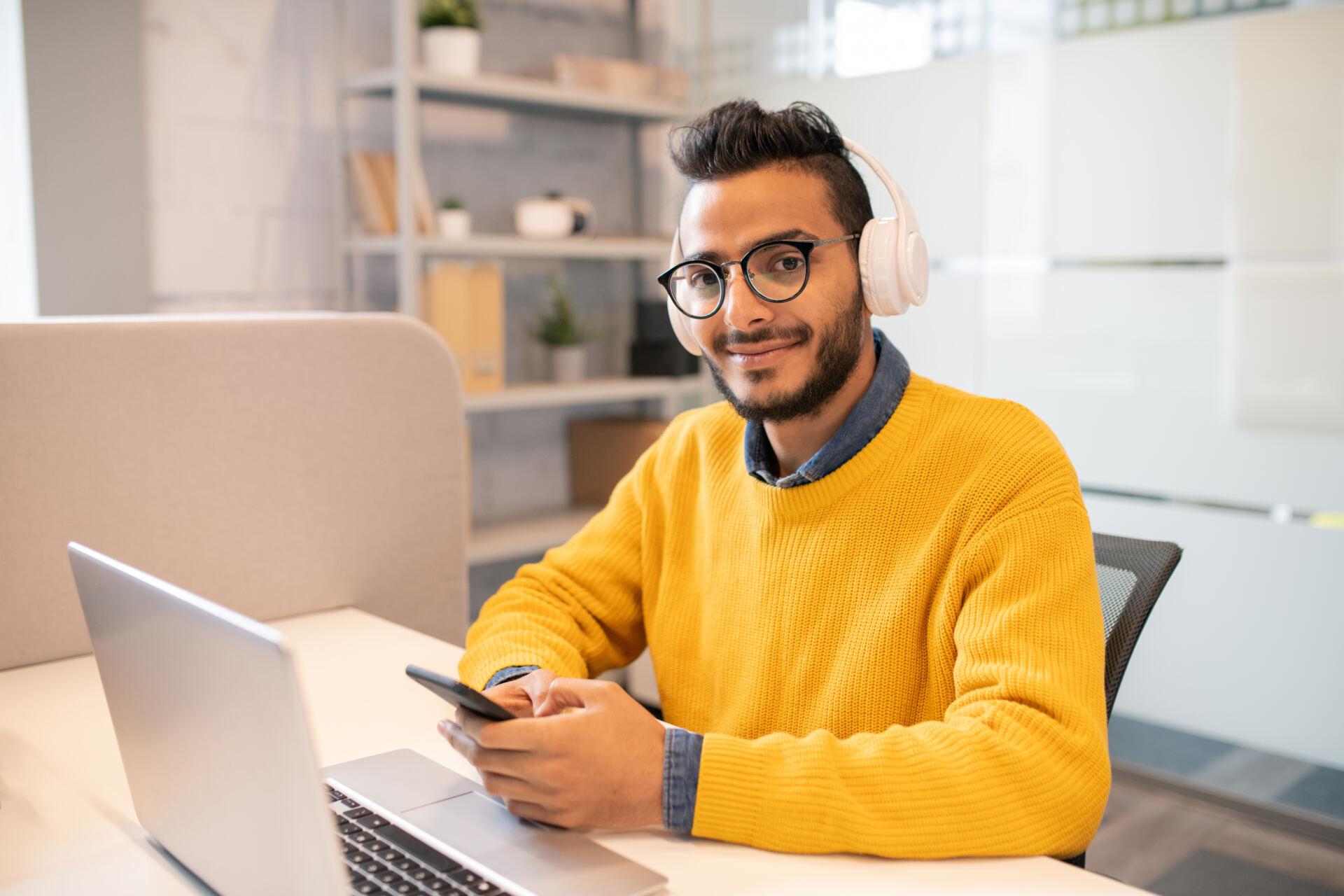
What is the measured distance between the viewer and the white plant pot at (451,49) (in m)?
2.62

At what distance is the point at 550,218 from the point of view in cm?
284

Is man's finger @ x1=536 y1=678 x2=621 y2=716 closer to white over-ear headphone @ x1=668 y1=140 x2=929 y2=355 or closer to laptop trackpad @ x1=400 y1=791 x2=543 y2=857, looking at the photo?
laptop trackpad @ x1=400 y1=791 x2=543 y2=857

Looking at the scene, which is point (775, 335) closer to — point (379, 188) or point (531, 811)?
point (531, 811)

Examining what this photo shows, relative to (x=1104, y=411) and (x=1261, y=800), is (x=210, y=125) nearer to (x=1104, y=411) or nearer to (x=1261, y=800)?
(x=1104, y=411)

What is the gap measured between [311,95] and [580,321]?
0.93 m

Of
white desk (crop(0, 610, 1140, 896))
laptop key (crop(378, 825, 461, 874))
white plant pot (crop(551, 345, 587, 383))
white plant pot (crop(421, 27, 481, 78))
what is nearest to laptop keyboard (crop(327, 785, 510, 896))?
laptop key (crop(378, 825, 461, 874))

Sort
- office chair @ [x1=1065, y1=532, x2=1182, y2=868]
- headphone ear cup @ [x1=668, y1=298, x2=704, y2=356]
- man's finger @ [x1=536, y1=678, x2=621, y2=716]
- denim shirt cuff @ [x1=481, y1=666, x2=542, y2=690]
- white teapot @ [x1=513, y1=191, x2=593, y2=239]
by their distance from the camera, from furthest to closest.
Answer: white teapot @ [x1=513, y1=191, x2=593, y2=239] → headphone ear cup @ [x1=668, y1=298, x2=704, y2=356] → denim shirt cuff @ [x1=481, y1=666, x2=542, y2=690] → office chair @ [x1=1065, y1=532, x2=1182, y2=868] → man's finger @ [x1=536, y1=678, x2=621, y2=716]

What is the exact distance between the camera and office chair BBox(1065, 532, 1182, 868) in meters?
→ 1.02

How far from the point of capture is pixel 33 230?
2299 millimetres

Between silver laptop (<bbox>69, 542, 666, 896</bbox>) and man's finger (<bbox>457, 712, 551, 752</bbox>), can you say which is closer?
silver laptop (<bbox>69, 542, 666, 896</bbox>)

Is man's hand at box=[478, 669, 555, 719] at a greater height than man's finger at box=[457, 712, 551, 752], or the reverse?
man's finger at box=[457, 712, 551, 752]

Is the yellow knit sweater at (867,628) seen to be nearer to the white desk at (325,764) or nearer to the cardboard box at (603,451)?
the white desk at (325,764)

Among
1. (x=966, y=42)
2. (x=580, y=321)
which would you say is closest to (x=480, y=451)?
(x=580, y=321)


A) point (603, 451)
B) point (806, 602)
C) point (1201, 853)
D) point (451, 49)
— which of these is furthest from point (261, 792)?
point (603, 451)
